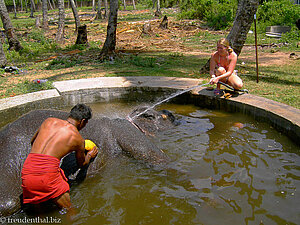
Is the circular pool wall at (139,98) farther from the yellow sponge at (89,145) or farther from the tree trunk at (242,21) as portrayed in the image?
the yellow sponge at (89,145)

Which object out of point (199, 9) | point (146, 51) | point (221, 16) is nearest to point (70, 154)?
point (146, 51)

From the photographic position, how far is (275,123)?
4.82m

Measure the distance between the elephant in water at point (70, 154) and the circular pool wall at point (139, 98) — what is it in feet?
7.31

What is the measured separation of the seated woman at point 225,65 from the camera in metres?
5.82

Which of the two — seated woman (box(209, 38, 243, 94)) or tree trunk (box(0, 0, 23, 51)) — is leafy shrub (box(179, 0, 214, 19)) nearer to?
tree trunk (box(0, 0, 23, 51))

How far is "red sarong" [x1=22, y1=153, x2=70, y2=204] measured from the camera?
2742mm

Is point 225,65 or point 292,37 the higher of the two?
point 292,37

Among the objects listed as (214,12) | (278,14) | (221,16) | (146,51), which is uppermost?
(214,12)

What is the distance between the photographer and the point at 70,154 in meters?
3.53

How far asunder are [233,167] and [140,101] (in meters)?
3.36

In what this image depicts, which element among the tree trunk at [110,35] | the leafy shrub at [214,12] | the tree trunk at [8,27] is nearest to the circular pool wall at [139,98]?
the tree trunk at [110,35]

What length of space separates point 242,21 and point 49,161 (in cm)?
709

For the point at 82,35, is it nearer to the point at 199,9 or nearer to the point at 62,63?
the point at 62,63

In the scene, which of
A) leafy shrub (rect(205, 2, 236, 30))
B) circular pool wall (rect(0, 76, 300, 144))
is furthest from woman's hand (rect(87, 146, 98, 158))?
leafy shrub (rect(205, 2, 236, 30))
